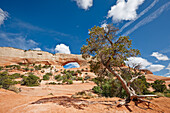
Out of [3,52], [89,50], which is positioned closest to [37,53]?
[3,52]

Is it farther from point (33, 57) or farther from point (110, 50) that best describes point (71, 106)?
point (33, 57)

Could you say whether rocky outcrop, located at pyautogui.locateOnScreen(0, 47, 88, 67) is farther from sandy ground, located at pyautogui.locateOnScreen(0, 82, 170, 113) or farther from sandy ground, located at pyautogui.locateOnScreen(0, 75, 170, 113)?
sandy ground, located at pyautogui.locateOnScreen(0, 82, 170, 113)

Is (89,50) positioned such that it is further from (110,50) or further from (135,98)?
(135,98)

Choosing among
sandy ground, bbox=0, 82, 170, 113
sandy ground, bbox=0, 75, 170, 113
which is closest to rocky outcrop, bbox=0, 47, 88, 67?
sandy ground, bbox=0, 75, 170, 113

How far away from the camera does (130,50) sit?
21.5 ft

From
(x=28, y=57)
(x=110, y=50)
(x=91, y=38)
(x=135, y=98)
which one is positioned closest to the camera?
(x=135, y=98)

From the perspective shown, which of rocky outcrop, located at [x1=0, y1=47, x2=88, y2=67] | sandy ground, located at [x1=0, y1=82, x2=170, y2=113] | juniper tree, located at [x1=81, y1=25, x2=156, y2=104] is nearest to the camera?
sandy ground, located at [x1=0, y1=82, x2=170, y2=113]

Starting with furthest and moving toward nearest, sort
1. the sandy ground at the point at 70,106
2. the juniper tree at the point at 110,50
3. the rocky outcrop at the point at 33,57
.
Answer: the rocky outcrop at the point at 33,57 < the juniper tree at the point at 110,50 < the sandy ground at the point at 70,106

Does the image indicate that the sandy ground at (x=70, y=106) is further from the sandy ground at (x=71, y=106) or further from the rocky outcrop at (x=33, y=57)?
the rocky outcrop at (x=33, y=57)

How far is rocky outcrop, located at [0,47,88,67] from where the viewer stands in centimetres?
4141

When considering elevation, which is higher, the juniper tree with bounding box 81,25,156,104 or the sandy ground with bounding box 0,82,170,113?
the juniper tree with bounding box 81,25,156,104

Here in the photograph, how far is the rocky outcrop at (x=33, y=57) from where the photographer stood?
41.4 m

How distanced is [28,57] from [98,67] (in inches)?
1954

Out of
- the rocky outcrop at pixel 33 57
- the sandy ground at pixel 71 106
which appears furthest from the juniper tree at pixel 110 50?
the rocky outcrop at pixel 33 57
